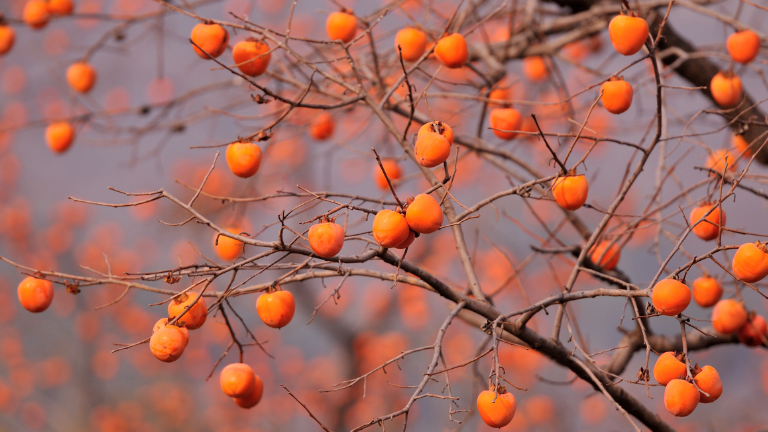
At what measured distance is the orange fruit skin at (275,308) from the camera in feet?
4.74

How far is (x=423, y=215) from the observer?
1242mm

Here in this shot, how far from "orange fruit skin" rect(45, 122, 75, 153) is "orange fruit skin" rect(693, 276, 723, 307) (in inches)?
123

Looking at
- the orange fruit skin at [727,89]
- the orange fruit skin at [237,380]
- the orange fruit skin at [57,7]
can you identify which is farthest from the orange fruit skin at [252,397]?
the orange fruit skin at [57,7]

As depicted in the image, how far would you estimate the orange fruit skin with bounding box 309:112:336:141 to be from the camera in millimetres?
2740

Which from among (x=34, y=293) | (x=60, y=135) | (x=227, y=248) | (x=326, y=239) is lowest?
(x=60, y=135)

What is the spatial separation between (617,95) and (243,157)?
3.56 feet

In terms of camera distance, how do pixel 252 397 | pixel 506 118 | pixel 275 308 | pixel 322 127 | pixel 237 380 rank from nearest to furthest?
pixel 275 308, pixel 237 380, pixel 252 397, pixel 506 118, pixel 322 127

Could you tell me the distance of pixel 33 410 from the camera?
325 inches

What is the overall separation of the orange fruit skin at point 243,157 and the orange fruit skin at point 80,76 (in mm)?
1841

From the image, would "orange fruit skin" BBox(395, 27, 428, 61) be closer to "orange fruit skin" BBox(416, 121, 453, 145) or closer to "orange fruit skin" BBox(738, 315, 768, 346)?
"orange fruit skin" BBox(416, 121, 453, 145)

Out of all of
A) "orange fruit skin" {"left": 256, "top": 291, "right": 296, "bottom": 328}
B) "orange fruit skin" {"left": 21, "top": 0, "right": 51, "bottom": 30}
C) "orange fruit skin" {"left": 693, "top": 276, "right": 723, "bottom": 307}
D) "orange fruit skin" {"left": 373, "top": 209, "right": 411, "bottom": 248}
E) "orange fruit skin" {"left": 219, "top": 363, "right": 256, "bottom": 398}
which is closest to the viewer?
"orange fruit skin" {"left": 373, "top": 209, "right": 411, "bottom": 248}

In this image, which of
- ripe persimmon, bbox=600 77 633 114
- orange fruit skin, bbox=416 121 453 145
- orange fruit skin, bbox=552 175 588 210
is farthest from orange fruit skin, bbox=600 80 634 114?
orange fruit skin, bbox=416 121 453 145

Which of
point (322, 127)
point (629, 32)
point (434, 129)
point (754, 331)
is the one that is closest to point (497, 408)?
point (434, 129)

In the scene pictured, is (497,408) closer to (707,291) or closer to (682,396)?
(682,396)
